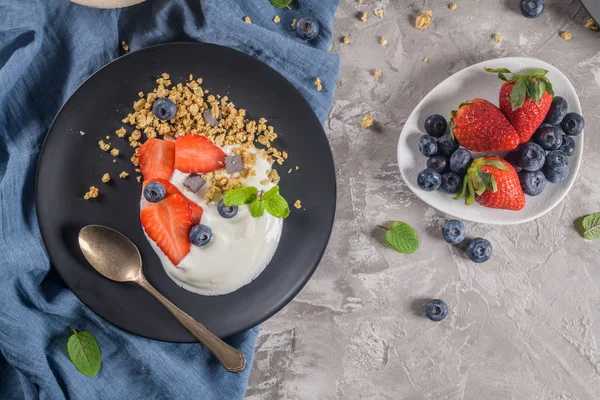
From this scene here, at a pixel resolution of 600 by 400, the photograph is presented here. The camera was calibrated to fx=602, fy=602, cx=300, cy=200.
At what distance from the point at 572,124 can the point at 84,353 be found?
1360 mm

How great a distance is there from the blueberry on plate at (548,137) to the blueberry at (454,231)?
29cm

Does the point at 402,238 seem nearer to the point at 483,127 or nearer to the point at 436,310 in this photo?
the point at 436,310

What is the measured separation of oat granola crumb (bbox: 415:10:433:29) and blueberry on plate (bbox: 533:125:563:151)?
1.35ft

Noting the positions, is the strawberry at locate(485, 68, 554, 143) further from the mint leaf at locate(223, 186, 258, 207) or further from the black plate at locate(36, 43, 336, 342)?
the mint leaf at locate(223, 186, 258, 207)

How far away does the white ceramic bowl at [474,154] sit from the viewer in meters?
1.57

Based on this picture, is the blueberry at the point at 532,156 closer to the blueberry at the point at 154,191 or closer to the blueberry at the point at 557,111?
the blueberry at the point at 557,111

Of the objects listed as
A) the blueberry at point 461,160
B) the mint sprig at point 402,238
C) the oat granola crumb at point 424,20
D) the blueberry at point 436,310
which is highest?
the oat granola crumb at point 424,20

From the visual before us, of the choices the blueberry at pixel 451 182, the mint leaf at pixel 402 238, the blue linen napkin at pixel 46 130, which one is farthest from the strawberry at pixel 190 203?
the blueberry at pixel 451 182

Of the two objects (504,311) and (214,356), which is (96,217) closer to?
(214,356)

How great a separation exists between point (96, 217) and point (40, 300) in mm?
247

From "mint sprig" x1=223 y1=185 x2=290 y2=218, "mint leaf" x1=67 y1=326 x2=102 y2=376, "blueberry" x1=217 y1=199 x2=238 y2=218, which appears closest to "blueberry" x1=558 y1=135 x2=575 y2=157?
"mint sprig" x1=223 y1=185 x2=290 y2=218

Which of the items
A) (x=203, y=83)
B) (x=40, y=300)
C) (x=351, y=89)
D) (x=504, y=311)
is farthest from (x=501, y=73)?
(x=40, y=300)

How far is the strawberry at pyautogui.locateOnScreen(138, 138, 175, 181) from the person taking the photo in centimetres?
144

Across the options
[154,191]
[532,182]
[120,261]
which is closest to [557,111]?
[532,182]
